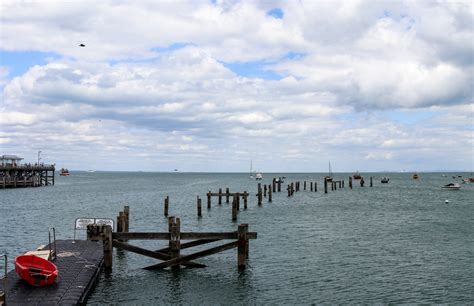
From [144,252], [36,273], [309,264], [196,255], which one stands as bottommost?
[309,264]

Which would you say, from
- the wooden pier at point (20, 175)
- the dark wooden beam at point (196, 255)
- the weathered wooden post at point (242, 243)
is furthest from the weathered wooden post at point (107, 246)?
the wooden pier at point (20, 175)

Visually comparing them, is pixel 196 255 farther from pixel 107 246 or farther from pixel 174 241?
pixel 107 246

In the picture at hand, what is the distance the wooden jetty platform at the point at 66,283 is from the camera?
1778 centimetres

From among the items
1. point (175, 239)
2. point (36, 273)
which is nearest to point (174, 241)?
point (175, 239)

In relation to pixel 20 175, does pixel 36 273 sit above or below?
below

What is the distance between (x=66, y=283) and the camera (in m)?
20.1

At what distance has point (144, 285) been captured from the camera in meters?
23.8

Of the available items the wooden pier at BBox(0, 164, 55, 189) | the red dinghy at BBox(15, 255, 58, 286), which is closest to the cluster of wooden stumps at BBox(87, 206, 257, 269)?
the red dinghy at BBox(15, 255, 58, 286)

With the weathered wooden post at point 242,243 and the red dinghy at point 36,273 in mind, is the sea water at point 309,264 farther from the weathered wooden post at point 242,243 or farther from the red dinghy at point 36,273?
the red dinghy at point 36,273

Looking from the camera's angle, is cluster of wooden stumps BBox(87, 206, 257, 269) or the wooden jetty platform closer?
the wooden jetty platform

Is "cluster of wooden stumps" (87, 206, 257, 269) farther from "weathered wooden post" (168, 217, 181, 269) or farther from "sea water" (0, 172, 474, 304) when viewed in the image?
"sea water" (0, 172, 474, 304)

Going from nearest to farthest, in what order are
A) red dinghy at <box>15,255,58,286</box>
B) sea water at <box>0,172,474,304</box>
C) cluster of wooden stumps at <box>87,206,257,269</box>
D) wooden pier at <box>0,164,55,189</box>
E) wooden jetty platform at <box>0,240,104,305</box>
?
wooden jetty platform at <box>0,240,104,305</box>
red dinghy at <box>15,255,58,286</box>
sea water at <box>0,172,474,304</box>
cluster of wooden stumps at <box>87,206,257,269</box>
wooden pier at <box>0,164,55,189</box>

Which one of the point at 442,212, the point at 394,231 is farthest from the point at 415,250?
the point at 442,212

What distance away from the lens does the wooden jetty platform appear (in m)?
17.8
